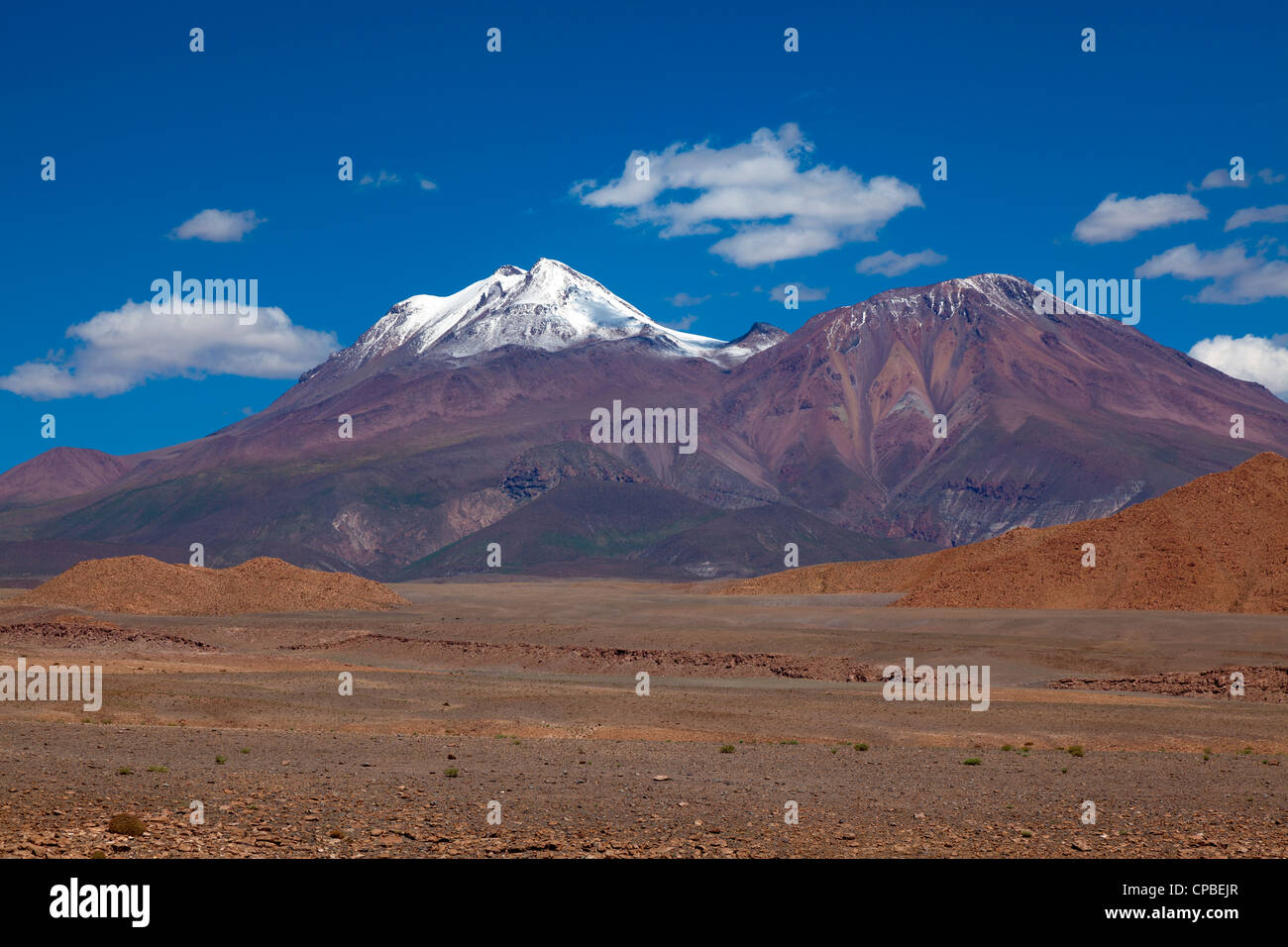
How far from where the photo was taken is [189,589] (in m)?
82.9

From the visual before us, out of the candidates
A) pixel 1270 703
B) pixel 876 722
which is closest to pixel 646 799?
pixel 876 722

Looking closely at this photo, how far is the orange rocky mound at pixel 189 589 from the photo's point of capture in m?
79.7

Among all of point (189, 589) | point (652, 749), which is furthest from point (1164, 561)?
point (189, 589)

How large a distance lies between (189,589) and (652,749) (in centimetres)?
6417

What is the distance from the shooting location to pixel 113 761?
20312 millimetres

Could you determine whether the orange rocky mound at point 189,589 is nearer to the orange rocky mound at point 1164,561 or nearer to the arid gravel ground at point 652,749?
the arid gravel ground at point 652,749

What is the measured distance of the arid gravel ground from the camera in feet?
51.4

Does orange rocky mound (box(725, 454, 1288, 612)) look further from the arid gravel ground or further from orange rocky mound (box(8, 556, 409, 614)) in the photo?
orange rocky mound (box(8, 556, 409, 614))

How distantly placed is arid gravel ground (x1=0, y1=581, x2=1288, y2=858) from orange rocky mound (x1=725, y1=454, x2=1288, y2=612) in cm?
723

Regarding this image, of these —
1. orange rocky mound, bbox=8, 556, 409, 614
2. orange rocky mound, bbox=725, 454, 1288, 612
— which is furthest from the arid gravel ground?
orange rocky mound, bbox=8, 556, 409, 614

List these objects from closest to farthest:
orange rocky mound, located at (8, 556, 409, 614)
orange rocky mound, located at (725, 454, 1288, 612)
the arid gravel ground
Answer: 1. the arid gravel ground
2. orange rocky mound, located at (725, 454, 1288, 612)
3. orange rocky mound, located at (8, 556, 409, 614)

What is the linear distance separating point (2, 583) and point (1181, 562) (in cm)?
16552

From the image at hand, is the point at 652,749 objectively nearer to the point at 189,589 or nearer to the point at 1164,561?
the point at 1164,561
